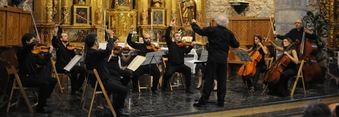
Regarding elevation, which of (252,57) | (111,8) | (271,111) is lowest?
(271,111)

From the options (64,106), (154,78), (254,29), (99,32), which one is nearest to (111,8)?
(99,32)

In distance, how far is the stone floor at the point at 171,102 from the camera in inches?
297

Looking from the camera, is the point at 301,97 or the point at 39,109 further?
the point at 301,97

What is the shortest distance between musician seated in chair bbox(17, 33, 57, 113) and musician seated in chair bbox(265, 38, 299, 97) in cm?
447

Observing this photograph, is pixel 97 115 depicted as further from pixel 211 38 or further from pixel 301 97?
pixel 301 97

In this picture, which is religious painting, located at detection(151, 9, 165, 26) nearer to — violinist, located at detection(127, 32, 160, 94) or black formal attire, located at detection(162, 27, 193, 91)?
violinist, located at detection(127, 32, 160, 94)

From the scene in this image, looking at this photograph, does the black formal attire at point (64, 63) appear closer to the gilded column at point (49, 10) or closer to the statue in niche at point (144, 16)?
the gilded column at point (49, 10)

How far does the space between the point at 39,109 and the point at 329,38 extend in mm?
9077

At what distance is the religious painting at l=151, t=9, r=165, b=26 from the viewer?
16266mm

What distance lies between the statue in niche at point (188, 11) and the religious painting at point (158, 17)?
2.50 feet

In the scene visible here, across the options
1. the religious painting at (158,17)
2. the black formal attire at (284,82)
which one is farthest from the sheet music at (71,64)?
the religious painting at (158,17)

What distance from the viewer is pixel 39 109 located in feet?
24.8

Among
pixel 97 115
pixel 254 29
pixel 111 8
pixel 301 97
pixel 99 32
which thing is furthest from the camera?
pixel 111 8

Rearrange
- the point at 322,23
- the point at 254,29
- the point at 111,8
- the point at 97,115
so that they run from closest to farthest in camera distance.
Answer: the point at 97,115
the point at 322,23
the point at 254,29
the point at 111,8
